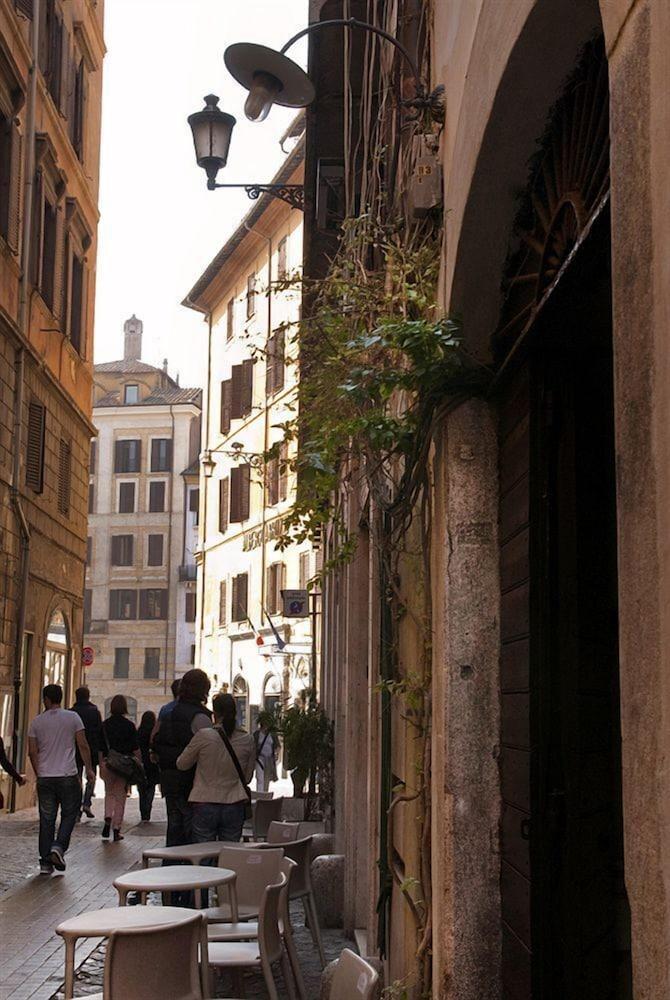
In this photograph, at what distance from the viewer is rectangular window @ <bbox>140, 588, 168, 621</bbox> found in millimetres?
60719

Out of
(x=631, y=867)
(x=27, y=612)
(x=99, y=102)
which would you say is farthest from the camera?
(x=99, y=102)

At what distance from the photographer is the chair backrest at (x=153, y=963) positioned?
5090 millimetres

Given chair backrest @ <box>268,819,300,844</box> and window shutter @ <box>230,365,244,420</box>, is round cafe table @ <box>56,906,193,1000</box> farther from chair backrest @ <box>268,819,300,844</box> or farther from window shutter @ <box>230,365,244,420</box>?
window shutter @ <box>230,365,244,420</box>

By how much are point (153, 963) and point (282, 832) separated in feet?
13.5

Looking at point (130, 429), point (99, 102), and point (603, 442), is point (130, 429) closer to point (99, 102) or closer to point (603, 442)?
point (99, 102)

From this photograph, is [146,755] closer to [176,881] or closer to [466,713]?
[176,881]

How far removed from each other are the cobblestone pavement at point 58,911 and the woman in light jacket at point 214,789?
0.90 metres

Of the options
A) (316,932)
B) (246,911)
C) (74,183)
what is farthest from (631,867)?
(74,183)

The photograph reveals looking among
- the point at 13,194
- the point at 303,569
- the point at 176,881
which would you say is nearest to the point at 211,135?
the point at 176,881

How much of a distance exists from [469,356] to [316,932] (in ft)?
13.9

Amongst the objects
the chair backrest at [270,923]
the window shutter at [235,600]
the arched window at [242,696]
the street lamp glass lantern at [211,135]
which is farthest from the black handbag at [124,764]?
the window shutter at [235,600]

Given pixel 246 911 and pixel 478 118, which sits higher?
pixel 478 118

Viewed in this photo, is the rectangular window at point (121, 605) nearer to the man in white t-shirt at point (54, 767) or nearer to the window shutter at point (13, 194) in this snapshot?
the window shutter at point (13, 194)

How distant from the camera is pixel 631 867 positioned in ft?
8.09
